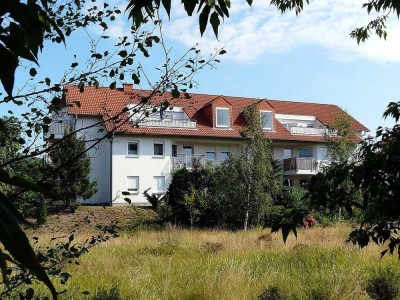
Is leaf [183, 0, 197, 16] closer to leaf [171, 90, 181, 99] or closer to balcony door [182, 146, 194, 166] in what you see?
leaf [171, 90, 181, 99]

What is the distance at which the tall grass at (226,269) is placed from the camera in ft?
21.8

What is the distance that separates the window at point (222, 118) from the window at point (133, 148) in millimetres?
5970

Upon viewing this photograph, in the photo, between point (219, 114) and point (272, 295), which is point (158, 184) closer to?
point (219, 114)

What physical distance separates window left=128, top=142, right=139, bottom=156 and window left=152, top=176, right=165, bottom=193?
205cm

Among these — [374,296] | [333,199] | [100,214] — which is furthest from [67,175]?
[100,214]

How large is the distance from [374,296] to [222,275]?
214 cm

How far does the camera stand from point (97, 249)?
10.8 m

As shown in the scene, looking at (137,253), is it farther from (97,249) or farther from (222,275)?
(222,275)

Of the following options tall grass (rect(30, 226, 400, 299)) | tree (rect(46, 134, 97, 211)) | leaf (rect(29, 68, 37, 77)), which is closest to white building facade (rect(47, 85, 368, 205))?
tall grass (rect(30, 226, 400, 299))

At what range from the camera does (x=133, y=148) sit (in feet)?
107

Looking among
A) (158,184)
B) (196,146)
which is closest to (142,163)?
(158,184)

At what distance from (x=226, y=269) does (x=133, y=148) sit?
989 inches

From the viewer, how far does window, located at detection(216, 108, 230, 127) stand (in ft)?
114

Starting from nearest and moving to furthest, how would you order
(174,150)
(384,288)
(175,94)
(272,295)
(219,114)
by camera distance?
(175,94) < (272,295) < (384,288) < (174,150) < (219,114)
